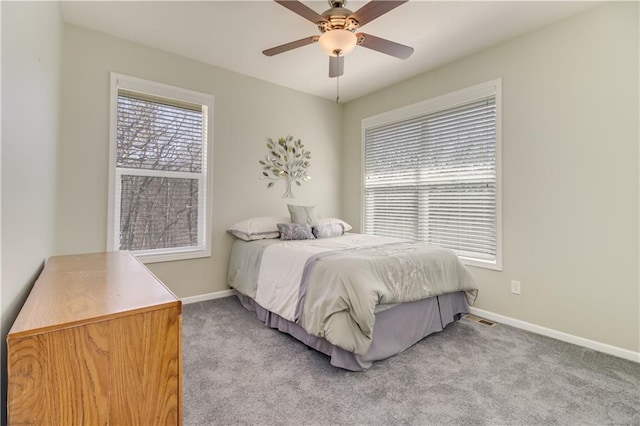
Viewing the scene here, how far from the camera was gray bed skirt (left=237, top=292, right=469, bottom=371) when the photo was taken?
6.51ft

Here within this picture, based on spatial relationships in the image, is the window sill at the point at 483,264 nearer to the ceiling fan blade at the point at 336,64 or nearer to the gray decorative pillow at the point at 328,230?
the gray decorative pillow at the point at 328,230

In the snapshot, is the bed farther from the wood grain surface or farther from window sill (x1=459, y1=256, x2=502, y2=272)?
the wood grain surface

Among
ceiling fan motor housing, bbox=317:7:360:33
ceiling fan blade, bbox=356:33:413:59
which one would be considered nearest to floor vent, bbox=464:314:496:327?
ceiling fan blade, bbox=356:33:413:59

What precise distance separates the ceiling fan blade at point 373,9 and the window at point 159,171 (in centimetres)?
209

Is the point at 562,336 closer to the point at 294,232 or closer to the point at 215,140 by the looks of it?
the point at 294,232

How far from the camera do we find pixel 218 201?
11.5 ft

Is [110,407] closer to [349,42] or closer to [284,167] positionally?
[349,42]

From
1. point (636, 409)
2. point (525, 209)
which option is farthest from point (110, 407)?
point (525, 209)

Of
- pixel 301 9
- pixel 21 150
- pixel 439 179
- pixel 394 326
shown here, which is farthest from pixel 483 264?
pixel 21 150

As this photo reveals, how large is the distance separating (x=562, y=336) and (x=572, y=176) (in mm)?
1333

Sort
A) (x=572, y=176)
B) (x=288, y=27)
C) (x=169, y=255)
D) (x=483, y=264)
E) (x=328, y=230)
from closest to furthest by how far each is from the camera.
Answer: (x=572, y=176)
(x=288, y=27)
(x=483, y=264)
(x=169, y=255)
(x=328, y=230)

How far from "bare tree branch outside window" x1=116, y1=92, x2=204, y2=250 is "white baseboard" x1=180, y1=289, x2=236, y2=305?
0.59 m

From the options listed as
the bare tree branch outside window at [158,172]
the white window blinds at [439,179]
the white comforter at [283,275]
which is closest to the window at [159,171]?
the bare tree branch outside window at [158,172]

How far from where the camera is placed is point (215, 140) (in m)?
3.46
